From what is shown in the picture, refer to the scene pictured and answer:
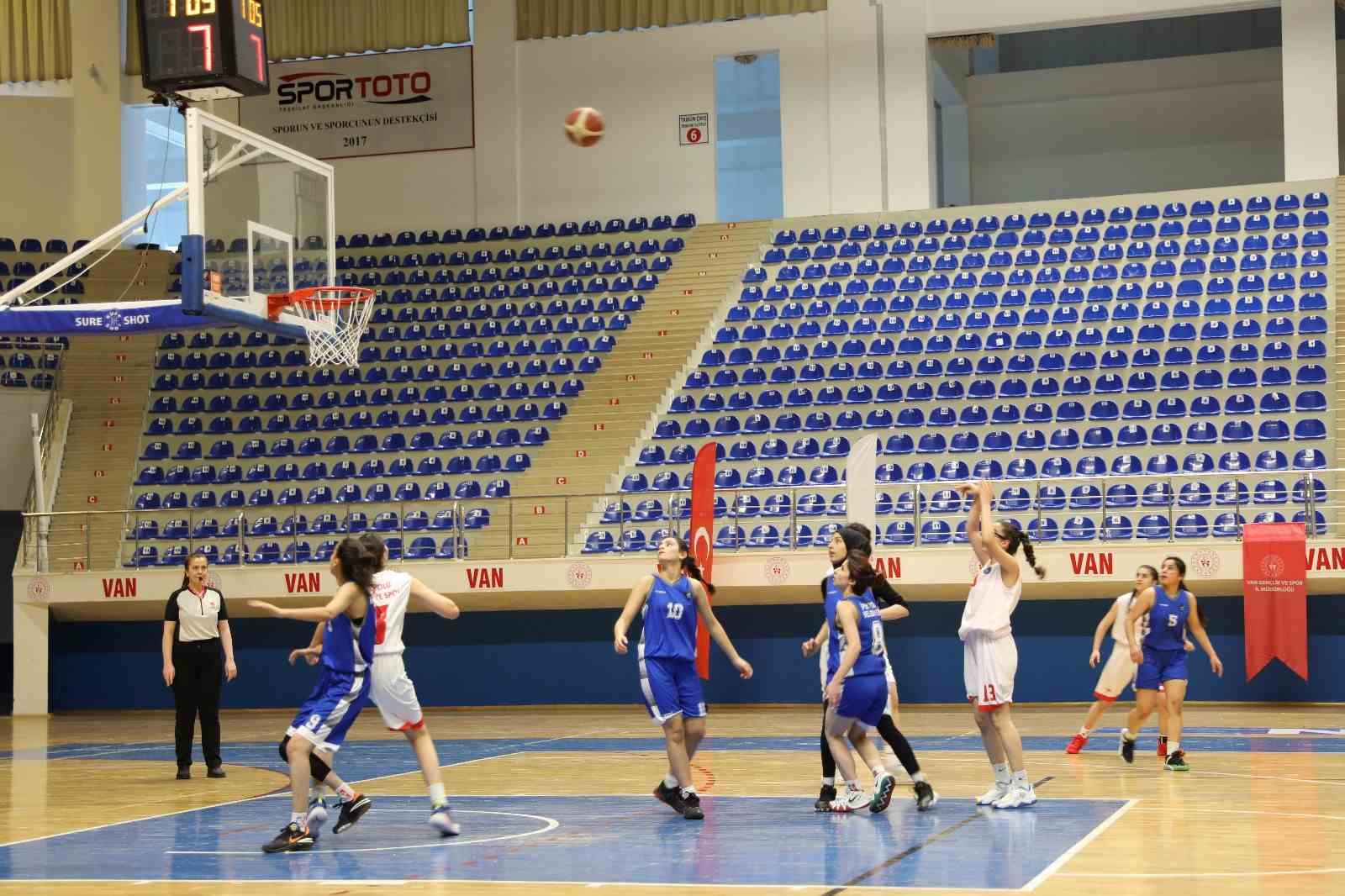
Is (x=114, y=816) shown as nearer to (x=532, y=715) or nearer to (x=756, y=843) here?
(x=756, y=843)

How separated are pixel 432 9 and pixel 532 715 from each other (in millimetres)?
16927

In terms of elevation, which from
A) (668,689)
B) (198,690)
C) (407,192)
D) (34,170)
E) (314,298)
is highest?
(34,170)

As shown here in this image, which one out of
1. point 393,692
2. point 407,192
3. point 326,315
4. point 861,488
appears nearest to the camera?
point 393,692

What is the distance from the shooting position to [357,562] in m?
9.59

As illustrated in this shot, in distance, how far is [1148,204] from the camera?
28.8 meters

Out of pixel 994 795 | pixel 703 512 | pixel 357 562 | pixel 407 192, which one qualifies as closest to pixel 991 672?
pixel 994 795

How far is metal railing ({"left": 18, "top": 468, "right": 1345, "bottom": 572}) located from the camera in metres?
21.0

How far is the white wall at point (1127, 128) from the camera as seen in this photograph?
32.3 meters

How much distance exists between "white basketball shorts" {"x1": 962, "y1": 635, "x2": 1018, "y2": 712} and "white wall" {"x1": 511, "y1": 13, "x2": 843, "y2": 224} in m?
21.0

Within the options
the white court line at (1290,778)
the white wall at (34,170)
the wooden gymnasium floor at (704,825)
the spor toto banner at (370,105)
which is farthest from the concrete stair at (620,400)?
the white wall at (34,170)

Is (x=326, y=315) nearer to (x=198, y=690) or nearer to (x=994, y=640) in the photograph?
(x=198, y=690)

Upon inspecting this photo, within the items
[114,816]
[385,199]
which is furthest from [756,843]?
[385,199]

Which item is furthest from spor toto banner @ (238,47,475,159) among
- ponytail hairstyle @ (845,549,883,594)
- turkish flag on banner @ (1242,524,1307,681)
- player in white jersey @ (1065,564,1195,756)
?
ponytail hairstyle @ (845,549,883,594)

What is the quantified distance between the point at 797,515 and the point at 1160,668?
28.8 feet
